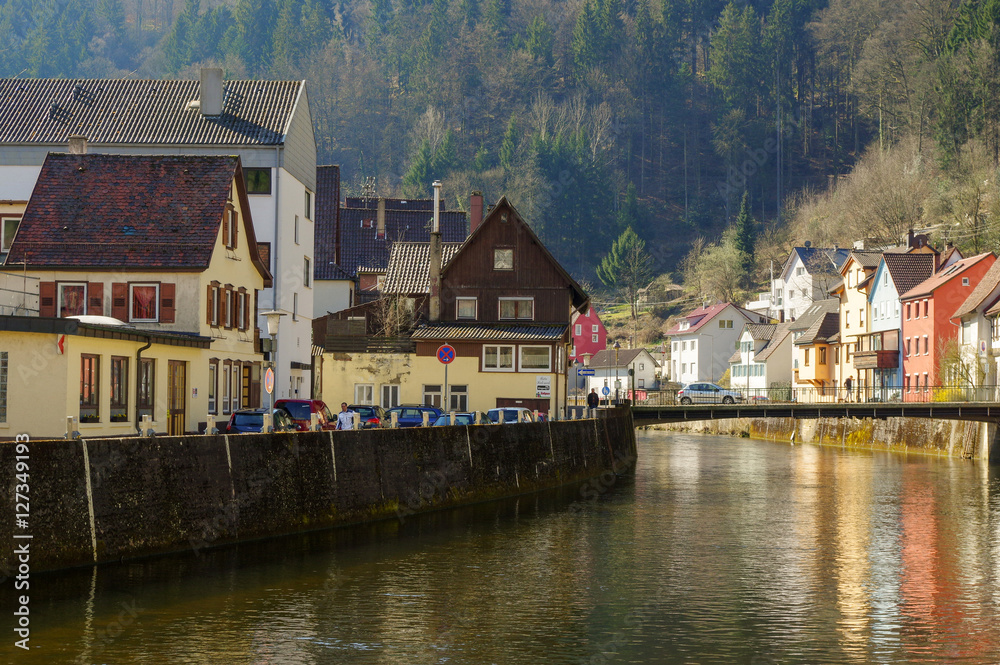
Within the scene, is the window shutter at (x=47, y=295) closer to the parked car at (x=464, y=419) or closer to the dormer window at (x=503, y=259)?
the parked car at (x=464, y=419)

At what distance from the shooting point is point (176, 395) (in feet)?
145

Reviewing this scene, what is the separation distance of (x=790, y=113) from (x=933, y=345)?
351 ft

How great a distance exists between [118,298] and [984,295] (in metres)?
62.3

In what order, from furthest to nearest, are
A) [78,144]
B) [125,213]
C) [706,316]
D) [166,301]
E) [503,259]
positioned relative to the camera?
[706,316] → [503,259] → [78,144] → [125,213] → [166,301]

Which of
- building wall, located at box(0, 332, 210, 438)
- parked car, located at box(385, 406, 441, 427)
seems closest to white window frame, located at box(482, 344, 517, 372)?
parked car, located at box(385, 406, 441, 427)

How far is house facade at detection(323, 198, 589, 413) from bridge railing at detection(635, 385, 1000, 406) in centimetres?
1198

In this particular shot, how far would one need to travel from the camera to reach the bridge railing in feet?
265

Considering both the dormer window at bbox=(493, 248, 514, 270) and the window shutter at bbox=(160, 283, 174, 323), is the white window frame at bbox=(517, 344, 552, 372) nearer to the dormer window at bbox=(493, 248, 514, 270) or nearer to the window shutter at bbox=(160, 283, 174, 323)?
the dormer window at bbox=(493, 248, 514, 270)

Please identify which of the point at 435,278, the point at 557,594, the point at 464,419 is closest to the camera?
the point at 557,594

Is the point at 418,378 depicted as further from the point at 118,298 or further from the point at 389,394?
the point at 118,298

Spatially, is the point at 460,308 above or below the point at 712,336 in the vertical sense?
below

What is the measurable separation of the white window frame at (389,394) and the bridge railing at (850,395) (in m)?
17.4

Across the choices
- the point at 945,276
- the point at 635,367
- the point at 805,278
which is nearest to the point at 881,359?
the point at 945,276

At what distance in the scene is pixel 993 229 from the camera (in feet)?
369
